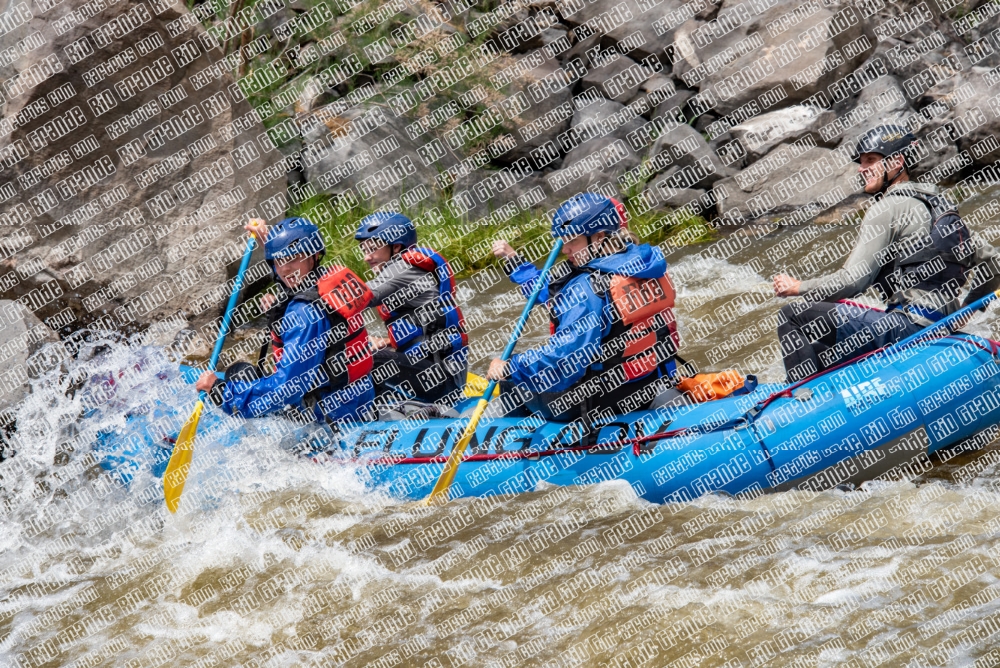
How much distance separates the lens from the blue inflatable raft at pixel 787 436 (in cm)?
455

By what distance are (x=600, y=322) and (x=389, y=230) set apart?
1395 mm

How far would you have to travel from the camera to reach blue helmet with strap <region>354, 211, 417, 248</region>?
208 inches

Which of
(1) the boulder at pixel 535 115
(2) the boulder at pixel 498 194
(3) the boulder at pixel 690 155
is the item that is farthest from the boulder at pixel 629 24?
(2) the boulder at pixel 498 194

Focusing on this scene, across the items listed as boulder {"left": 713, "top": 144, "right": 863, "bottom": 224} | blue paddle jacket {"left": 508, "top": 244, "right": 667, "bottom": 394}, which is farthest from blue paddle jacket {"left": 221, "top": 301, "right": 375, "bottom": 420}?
boulder {"left": 713, "top": 144, "right": 863, "bottom": 224}

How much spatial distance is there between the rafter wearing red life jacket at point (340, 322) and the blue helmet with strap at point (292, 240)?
0.56 feet

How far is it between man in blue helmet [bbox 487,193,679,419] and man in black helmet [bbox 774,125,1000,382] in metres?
0.69

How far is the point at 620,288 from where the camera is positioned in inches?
178

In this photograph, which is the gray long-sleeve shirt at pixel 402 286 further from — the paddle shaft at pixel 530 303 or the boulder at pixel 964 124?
the boulder at pixel 964 124

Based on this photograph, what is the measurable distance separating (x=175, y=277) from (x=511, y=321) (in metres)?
2.81

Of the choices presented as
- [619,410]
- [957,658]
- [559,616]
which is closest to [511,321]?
[619,410]

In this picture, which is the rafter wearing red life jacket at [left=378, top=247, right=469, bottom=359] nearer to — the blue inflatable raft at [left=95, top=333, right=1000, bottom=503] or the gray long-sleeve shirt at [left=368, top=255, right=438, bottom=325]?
the gray long-sleeve shirt at [left=368, top=255, right=438, bottom=325]

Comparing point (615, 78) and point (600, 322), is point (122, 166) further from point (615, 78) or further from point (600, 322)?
point (615, 78)

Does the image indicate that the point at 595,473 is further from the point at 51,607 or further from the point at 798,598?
the point at 51,607

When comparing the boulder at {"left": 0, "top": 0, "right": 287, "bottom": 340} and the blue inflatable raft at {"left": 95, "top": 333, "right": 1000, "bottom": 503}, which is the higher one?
the boulder at {"left": 0, "top": 0, "right": 287, "bottom": 340}
